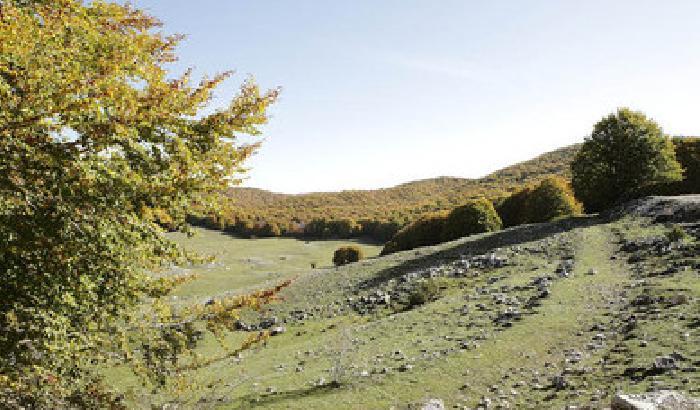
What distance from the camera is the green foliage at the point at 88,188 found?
6094 millimetres

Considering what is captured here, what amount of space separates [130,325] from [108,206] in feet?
9.86

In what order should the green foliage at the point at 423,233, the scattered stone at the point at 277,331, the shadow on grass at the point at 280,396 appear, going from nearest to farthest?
the shadow on grass at the point at 280,396 → the scattered stone at the point at 277,331 → the green foliage at the point at 423,233

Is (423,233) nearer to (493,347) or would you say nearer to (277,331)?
(277,331)

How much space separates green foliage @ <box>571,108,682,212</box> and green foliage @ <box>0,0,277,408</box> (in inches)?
1631

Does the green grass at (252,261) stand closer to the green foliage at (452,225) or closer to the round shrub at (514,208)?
the green foliage at (452,225)

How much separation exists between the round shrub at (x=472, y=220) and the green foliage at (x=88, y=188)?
134 ft

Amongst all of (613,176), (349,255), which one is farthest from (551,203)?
(349,255)

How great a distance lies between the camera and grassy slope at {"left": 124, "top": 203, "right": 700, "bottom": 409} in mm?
11805

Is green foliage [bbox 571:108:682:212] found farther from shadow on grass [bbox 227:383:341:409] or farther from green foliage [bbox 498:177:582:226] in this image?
shadow on grass [bbox 227:383:341:409]

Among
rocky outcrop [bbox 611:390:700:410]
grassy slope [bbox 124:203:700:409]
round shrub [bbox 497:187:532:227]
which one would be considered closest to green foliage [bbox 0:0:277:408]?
grassy slope [bbox 124:203:700:409]

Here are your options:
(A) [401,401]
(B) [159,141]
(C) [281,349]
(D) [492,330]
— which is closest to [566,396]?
(A) [401,401]

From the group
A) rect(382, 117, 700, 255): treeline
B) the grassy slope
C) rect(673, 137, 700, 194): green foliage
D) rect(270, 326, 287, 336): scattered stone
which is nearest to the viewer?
the grassy slope

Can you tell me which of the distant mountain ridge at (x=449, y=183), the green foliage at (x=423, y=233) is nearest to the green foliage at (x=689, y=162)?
the green foliage at (x=423, y=233)

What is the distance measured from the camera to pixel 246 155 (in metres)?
8.59
